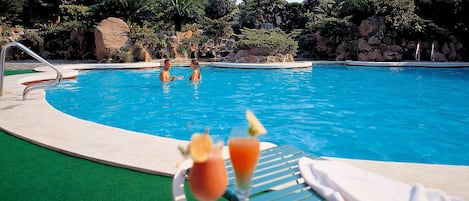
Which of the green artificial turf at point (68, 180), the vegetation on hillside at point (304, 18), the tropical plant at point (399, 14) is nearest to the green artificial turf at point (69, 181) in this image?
the green artificial turf at point (68, 180)

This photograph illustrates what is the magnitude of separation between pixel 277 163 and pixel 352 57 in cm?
2225

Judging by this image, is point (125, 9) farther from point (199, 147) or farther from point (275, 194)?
point (199, 147)

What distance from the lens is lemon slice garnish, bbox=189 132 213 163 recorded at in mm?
1323

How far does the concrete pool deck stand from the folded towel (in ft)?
2.18

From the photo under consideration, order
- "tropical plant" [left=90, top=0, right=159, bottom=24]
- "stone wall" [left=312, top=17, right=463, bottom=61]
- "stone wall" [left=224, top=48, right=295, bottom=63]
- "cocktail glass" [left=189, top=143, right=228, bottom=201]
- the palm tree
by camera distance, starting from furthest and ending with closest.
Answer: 1. the palm tree
2. "tropical plant" [left=90, top=0, right=159, bottom=24]
3. "stone wall" [left=312, top=17, right=463, bottom=61]
4. "stone wall" [left=224, top=48, right=295, bottom=63]
5. "cocktail glass" [left=189, top=143, right=228, bottom=201]

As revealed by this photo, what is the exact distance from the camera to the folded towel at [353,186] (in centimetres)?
258

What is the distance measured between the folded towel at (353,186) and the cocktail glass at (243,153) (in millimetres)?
1153

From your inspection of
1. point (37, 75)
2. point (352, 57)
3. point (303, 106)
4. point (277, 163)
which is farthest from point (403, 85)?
point (37, 75)

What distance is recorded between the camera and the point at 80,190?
3.29 meters

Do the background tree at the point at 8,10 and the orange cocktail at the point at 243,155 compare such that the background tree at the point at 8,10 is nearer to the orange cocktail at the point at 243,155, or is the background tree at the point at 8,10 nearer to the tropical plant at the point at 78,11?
the tropical plant at the point at 78,11

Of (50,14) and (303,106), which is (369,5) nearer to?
(303,106)

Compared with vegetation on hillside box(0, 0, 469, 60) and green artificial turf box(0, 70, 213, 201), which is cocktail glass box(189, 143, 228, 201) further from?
vegetation on hillside box(0, 0, 469, 60)

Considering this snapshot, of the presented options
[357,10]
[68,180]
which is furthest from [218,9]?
[68,180]

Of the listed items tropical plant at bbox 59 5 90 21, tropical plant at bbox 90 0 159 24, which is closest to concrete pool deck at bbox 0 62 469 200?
tropical plant at bbox 90 0 159 24
